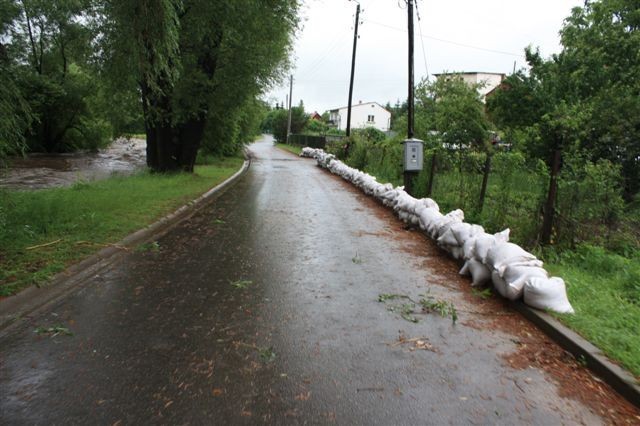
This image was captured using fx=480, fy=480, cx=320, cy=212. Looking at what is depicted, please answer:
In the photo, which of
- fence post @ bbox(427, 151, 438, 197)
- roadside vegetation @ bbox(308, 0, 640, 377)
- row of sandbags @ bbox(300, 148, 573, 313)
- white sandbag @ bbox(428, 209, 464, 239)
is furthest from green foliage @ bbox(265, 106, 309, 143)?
white sandbag @ bbox(428, 209, 464, 239)

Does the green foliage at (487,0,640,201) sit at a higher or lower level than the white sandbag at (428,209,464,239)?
higher

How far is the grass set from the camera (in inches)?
155

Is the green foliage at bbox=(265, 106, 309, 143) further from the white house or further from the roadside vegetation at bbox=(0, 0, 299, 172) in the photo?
→ the roadside vegetation at bbox=(0, 0, 299, 172)

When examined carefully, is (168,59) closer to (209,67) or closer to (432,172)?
(209,67)

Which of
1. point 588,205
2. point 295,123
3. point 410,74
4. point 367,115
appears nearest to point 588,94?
point 410,74

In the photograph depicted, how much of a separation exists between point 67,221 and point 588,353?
757 cm

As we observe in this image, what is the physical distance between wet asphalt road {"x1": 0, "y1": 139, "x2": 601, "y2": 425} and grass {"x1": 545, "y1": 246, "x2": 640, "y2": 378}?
66 cm

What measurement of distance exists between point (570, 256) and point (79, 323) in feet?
20.1

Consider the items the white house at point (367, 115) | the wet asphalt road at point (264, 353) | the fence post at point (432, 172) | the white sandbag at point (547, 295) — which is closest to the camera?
the wet asphalt road at point (264, 353)

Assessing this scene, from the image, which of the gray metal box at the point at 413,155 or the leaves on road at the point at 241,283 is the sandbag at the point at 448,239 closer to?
the leaves on road at the point at 241,283

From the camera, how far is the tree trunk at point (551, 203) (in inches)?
266

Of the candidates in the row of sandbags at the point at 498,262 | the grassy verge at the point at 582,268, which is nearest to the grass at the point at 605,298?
the grassy verge at the point at 582,268

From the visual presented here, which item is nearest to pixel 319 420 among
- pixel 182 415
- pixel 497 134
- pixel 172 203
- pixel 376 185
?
pixel 182 415

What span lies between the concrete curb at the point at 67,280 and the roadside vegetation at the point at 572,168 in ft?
16.6
